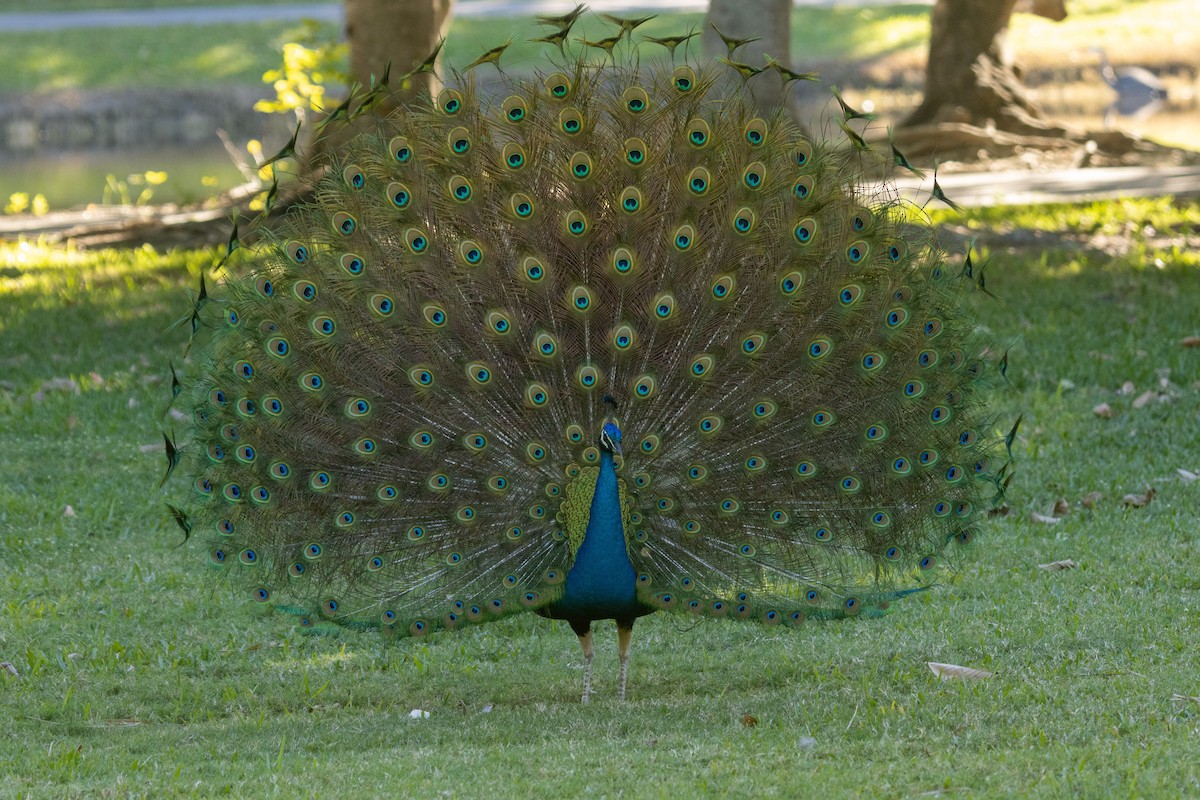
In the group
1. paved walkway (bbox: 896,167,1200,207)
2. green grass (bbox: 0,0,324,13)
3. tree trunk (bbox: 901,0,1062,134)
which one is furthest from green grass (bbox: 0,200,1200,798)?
green grass (bbox: 0,0,324,13)

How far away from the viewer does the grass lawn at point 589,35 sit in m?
27.8

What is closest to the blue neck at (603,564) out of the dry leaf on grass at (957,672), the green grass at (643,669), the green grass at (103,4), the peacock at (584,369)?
the peacock at (584,369)

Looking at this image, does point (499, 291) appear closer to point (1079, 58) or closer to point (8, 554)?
point (8, 554)

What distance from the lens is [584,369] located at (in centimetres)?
584

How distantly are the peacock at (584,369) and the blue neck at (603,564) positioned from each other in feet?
0.40

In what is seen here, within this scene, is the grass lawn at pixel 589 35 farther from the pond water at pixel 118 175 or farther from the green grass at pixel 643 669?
the green grass at pixel 643 669

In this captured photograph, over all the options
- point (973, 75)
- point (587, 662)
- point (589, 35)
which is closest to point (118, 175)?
point (589, 35)

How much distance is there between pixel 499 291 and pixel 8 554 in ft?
11.5

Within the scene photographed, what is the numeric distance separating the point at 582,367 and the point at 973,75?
1330 cm

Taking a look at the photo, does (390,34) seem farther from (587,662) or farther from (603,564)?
(603,564)

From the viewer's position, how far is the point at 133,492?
887 centimetres

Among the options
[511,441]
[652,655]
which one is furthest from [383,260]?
[652,655]

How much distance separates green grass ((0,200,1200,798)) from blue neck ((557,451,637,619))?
0.43m

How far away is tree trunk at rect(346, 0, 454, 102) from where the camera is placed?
1366 centimetres
